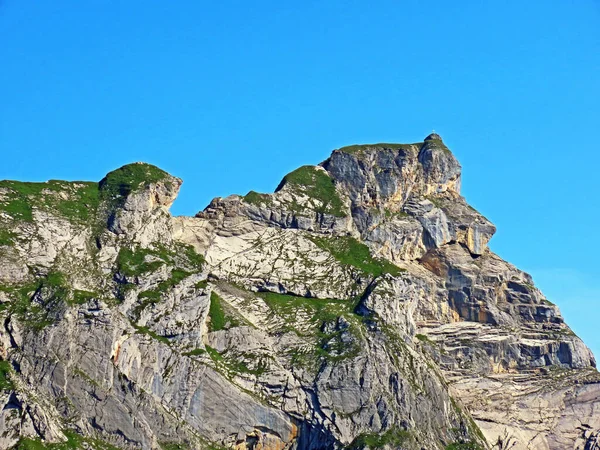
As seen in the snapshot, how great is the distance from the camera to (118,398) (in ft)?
565

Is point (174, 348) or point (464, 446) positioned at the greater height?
point (464, 446)

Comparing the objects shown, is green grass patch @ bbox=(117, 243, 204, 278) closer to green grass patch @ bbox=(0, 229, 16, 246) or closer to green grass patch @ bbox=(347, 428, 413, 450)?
green grass patch @ bbox=(0, 229, 16, 246)

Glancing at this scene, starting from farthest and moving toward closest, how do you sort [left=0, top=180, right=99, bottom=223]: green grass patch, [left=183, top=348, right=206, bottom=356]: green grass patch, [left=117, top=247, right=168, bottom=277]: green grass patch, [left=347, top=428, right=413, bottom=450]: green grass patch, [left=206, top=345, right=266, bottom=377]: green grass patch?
[left=0, top=180, right=99, bottom=223]: green grass patch → [left=117, top=247, right=168, bottom=277]: green grass patch → [left=206, top=345, right=266, bottom=377]: green grass patch → [left=183, top=348, right=206, bottom=356]: green grass patch → [left=347, top=428, right=413, bottom=450]: green grass patch

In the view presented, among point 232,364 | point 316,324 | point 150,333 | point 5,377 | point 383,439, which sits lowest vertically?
point 5,377

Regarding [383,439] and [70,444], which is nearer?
[70,444]

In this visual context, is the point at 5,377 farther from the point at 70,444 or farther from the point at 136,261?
the point at 136,261

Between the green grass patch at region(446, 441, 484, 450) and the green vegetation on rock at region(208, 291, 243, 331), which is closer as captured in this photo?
the green vegetation on rock at region(208, 291, 243, 331)

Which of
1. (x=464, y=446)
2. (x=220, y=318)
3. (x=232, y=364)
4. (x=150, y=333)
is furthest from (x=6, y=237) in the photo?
(x=464, y=446)

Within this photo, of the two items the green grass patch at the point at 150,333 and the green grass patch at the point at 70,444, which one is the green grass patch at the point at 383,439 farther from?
the green grass patch at the point at 70,444

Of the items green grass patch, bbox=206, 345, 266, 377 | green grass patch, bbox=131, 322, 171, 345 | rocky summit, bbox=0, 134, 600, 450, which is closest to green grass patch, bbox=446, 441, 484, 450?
rocky summit, bbox=0, 134, 600, 450

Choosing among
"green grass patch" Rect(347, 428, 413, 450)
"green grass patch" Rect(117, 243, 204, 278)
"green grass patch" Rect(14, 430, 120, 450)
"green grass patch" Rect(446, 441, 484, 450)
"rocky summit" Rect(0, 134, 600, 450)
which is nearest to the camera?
"green grass patch" Rect(14, 430, 120, 450)

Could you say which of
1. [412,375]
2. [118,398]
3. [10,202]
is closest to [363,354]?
[412,375]

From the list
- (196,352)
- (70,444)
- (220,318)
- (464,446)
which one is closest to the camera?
(70,444)

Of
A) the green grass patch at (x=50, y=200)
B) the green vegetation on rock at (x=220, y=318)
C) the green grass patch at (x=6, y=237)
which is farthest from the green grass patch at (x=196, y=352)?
the green grass patch at (x=6, y=237)
